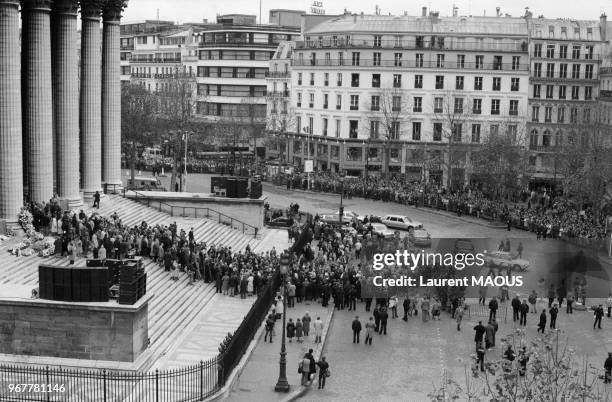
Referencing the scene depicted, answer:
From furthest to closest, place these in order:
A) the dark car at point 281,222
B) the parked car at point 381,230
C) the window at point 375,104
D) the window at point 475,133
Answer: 1. the window at point 375,104
2. the window at point 475,133
3. the dark car at point 281,222
4. the parked car at point 381,230

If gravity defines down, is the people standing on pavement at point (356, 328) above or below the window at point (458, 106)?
below

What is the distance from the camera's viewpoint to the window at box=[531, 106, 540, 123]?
81.2 metres

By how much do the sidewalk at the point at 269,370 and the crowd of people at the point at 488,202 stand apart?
24.7 metres

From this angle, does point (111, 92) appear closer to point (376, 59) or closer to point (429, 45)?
point (376, 59)

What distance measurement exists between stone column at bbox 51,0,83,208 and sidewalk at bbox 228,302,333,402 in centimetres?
1479

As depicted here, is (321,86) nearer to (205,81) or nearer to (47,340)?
(205,81)

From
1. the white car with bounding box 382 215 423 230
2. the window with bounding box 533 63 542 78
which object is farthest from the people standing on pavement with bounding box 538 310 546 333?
the window with bounding box 533 63 542 78

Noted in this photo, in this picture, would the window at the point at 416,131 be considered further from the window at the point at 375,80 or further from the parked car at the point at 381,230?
the parked car at the point at 381,230

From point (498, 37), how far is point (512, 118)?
7.26m

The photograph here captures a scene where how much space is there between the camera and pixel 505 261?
134 feet

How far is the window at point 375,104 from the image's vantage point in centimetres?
8231

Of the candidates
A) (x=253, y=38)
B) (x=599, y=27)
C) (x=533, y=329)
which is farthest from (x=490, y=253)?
(x=253, y=38)

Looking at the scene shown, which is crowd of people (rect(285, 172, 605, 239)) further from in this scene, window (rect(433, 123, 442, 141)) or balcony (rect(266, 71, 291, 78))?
balcony (rect(266, 71, 291, 78))

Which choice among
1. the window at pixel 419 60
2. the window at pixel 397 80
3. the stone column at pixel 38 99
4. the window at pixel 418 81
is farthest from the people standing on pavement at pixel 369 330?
the window at pixel 419 60
